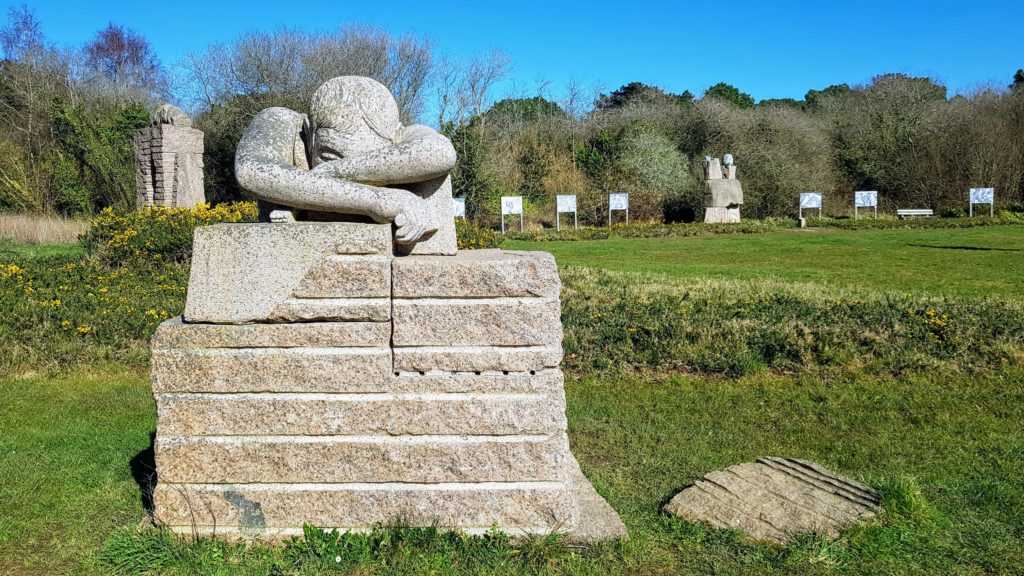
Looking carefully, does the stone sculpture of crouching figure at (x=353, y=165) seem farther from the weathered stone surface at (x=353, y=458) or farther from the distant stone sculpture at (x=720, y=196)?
the distant stone sculpture at (x=720, y=196)

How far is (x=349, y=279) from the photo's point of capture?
3.06 meters

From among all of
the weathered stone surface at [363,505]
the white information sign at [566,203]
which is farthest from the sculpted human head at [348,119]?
the white information sign at [566,203]

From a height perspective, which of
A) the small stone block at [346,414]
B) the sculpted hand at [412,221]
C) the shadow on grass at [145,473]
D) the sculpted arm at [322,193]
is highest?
the sculpted arm at [322,193]

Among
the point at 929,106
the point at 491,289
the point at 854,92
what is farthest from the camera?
the point at 854,92

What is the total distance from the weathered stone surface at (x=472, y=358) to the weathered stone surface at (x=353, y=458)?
29cm

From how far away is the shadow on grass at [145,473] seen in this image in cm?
377

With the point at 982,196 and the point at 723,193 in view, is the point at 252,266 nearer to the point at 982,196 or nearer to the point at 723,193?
the point at 723,193

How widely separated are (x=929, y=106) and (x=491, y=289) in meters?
32.7

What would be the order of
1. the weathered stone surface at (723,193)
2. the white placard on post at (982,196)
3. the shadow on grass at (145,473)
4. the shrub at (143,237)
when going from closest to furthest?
the shadow on grass at (145,473), the shrub at (143,237), the white placard on post at (982,196), the weathered stone surface at (723,193)

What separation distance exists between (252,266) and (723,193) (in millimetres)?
22813

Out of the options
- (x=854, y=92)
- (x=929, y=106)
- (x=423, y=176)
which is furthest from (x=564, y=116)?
(x=423, y=176)

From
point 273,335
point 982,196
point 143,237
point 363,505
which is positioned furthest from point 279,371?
point 982,196

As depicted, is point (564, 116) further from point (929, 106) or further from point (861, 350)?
point (861, 350)

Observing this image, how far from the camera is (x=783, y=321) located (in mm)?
7191
